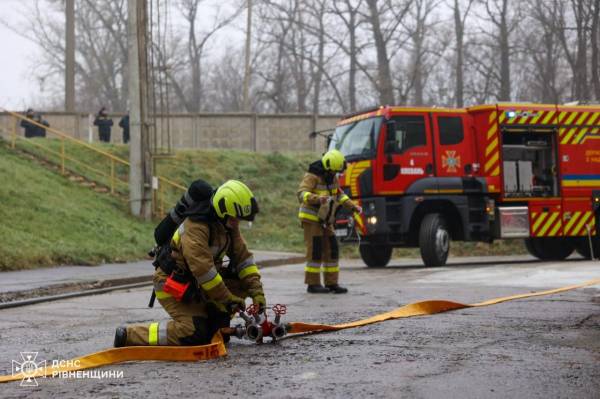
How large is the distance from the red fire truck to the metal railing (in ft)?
33.3

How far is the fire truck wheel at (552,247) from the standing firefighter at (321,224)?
30.5ft

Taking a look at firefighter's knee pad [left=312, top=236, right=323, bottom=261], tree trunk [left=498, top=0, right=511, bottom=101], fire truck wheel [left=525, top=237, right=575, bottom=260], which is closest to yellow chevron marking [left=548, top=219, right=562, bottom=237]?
fire truck wheel [left=525, top=237, right=575, bottom=260]

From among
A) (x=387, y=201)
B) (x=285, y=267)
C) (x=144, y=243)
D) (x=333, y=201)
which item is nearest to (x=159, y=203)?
(x=144, y=243)

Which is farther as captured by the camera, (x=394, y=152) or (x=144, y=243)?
(x=144, y=243)

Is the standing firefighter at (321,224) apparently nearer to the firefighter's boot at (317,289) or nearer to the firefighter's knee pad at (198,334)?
the firefighter's boot at (317,289)

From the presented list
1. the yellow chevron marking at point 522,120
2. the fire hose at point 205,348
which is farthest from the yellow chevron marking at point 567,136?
the fire hose at point 205,348

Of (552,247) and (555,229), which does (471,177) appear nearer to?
(555,229)

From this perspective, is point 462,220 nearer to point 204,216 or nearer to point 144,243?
point 144,243

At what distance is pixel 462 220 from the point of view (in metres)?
18.5

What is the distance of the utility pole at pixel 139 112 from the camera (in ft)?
77.2

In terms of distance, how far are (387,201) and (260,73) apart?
38.6 metres

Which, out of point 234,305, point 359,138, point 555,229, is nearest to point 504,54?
point 555,229

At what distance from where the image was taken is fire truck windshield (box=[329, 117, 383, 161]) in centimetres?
1803

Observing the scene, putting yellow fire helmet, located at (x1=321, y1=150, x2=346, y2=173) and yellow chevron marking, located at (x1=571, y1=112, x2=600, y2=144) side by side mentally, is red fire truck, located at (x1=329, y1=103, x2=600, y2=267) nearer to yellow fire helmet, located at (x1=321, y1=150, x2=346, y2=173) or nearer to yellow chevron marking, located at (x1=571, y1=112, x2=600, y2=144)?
yellow chevron marking, located at (x1=571, y1=112, x2=600, y2=144)
